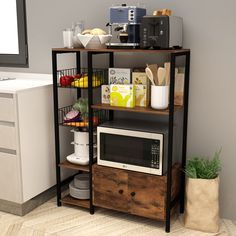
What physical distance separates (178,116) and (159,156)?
47 centimetres

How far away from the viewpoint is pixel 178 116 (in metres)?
2.85

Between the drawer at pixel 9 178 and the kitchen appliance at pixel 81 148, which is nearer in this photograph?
the drawer at pixel 9 178

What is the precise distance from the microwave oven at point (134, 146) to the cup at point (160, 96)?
19 cm

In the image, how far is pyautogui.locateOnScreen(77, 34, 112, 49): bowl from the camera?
263 centimetres

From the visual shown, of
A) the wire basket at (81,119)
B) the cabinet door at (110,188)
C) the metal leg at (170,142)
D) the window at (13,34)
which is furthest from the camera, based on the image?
the window at (13,34)

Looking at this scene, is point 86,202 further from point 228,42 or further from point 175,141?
point 228,42

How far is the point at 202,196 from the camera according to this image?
2541 mm

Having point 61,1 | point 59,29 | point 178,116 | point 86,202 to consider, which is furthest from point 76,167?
point 61,1

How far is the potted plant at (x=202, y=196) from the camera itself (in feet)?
8.30

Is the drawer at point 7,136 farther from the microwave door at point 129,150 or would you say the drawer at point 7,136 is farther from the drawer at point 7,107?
the microwave door at point 129,150

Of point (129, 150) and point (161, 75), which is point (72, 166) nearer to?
point (129, 150)

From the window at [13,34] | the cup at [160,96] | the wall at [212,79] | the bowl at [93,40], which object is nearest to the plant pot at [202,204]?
the wall at [212,79]

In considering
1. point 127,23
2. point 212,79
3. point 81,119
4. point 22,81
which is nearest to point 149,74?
point 127,23

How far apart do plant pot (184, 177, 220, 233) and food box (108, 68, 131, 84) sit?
2.75ft
